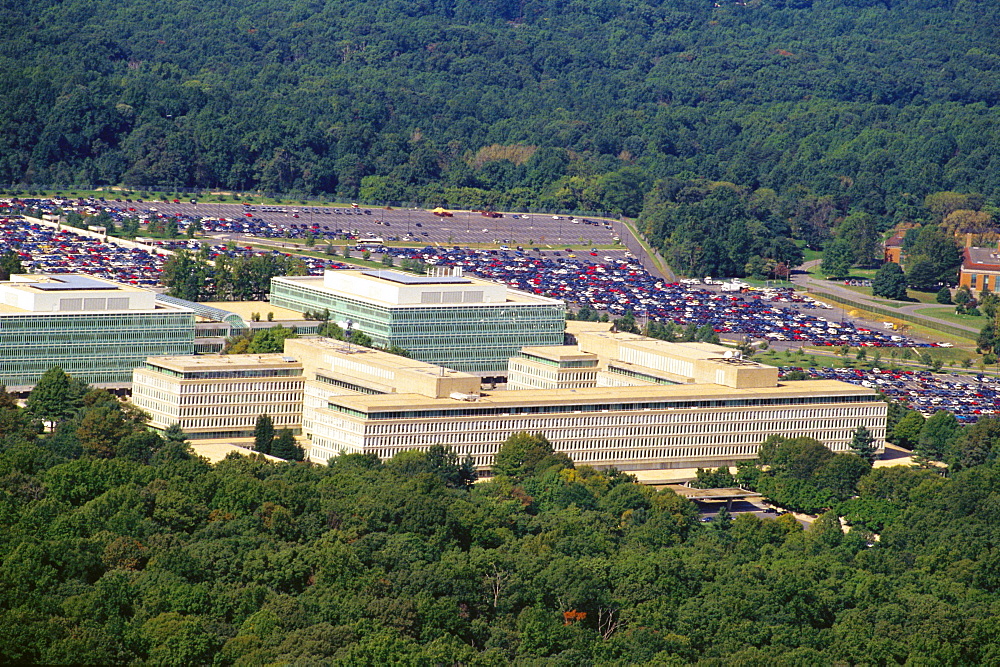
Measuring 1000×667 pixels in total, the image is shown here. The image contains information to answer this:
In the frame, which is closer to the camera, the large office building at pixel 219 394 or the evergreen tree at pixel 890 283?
the large office building at pixel 219 394

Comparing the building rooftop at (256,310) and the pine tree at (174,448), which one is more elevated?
the building rooftop at (256,310)

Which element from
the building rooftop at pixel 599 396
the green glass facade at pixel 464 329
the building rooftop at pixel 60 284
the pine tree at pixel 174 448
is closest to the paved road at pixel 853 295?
the green glass facade at pixel 464 329

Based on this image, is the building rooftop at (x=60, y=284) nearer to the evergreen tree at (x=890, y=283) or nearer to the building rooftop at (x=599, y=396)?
the building rooftop at (x=599, y=396)

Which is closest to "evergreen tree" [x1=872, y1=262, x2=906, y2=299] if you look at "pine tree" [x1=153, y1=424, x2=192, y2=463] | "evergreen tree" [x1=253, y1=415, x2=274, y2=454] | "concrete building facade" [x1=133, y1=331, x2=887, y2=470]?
"concrete building facade" [x1=133, y1=331, x2=887, y2=470]

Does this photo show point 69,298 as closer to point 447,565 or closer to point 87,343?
point 87,343

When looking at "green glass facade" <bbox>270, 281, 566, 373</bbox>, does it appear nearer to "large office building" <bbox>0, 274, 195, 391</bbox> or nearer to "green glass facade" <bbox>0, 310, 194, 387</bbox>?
"large office building" <bbox>0, 274, 195, 391</bbox>

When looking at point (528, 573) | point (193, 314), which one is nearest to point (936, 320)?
point (193, 314)

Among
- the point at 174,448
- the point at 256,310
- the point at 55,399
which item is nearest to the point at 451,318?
the point at 256,310
